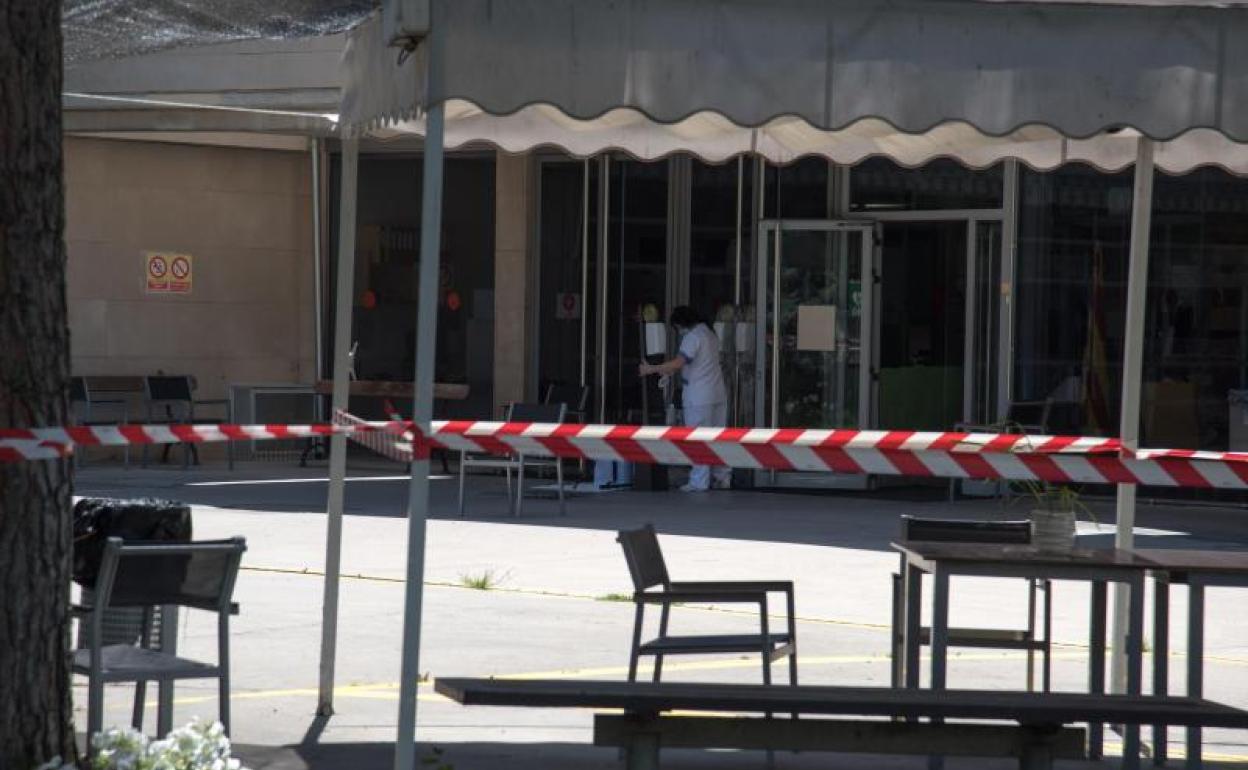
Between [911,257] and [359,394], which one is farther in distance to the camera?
[359,394]

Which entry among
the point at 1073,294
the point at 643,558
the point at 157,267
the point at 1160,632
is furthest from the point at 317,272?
the point at 1160,632

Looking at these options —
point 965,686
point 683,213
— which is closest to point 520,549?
point 965,686

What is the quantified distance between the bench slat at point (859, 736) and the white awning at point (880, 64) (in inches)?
81.6

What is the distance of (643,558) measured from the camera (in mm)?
8023

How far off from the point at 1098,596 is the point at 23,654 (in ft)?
13.3

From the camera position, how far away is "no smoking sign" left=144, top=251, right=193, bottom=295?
23516 mm

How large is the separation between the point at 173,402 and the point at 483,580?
10318 mm

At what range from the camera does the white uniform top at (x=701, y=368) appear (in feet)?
64.7

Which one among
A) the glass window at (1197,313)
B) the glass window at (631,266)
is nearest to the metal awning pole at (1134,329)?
the glass window at (1197,313)

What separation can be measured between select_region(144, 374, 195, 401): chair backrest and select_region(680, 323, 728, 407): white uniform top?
19.5ft

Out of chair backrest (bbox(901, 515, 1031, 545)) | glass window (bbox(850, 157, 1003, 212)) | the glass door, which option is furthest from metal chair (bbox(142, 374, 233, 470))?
chair backrest (bbox(901, 515, 1031, 545))

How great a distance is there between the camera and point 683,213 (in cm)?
2167

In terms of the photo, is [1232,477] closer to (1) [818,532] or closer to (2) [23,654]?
(2) [23,654]

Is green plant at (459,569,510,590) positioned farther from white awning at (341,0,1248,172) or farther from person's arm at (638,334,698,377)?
person's arm at (638,334,698,377)
